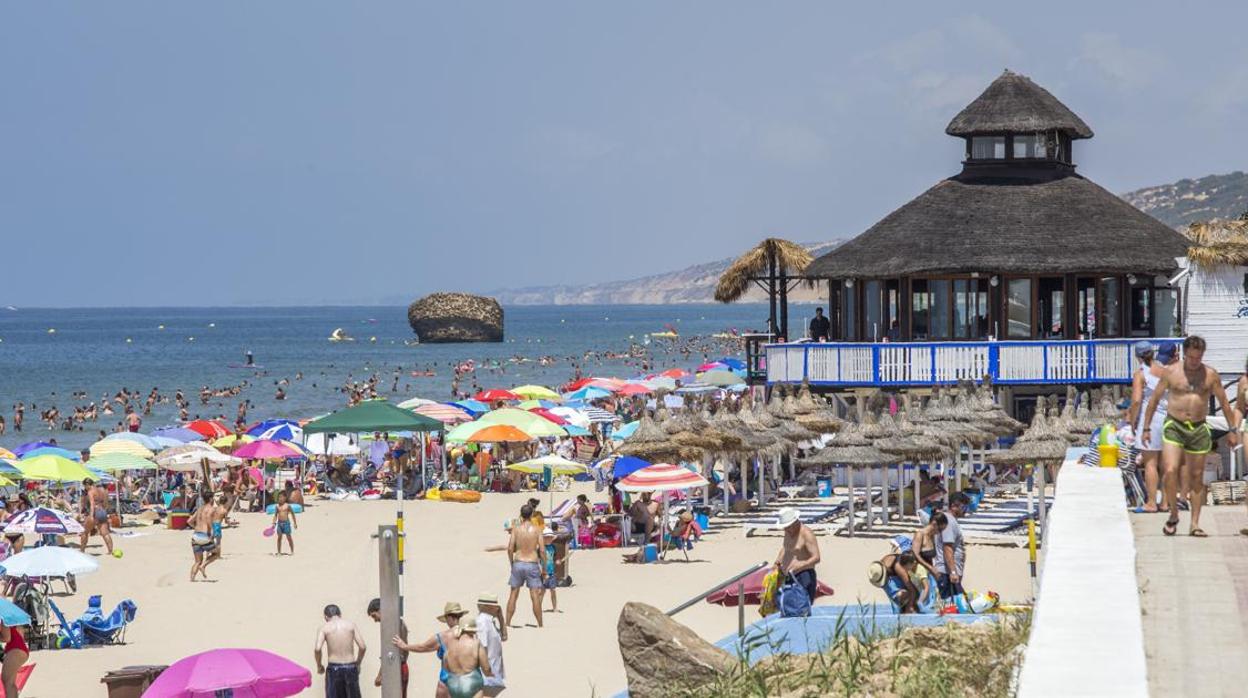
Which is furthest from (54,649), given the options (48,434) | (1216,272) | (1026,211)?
(48,434)

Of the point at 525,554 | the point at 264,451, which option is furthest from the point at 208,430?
the point at 525,554

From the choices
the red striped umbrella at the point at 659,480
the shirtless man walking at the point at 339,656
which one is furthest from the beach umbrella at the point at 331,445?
the shirtless man walking at the point at 339,656

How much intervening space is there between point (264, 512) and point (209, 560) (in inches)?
306

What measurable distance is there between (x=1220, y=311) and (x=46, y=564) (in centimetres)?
1732

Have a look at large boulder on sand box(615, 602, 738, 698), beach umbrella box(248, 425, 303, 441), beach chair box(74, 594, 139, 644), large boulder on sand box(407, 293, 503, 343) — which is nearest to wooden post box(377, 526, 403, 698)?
large boulder on sand box(615, 602, 738, 698)

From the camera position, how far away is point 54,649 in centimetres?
1825

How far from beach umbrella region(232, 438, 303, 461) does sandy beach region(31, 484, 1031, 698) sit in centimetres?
215

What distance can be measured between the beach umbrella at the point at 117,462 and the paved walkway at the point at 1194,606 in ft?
72.7

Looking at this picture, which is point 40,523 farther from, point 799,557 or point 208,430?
point 208,430

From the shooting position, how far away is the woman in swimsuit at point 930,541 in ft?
49.2

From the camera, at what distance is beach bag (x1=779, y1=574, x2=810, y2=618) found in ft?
43.5

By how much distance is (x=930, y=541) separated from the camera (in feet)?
50.0

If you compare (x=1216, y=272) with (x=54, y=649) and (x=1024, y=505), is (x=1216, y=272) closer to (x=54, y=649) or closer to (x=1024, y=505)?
(x=1024, y=505)

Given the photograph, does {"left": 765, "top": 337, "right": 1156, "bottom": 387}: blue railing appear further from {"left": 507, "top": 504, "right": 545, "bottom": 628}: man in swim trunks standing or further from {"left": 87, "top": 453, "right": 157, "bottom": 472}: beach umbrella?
{"left": 507, "top": 504, "right": 545, "bottom": 628}: man in swim trunks standing
